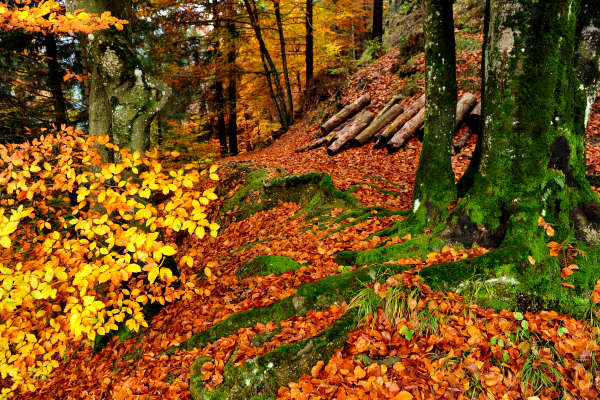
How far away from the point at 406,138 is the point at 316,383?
810cm

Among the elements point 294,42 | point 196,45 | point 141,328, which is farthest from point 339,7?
point 141,328

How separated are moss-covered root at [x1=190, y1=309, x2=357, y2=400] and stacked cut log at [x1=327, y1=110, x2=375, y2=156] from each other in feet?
26.7

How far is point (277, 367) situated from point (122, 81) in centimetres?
483

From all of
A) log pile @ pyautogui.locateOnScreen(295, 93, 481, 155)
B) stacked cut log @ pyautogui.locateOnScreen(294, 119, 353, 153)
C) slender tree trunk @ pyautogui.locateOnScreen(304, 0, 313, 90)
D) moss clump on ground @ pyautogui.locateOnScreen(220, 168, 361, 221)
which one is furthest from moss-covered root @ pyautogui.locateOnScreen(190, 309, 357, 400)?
slender tree trunk @ pyautogui.locateOnScreen(304, 0, 313, 90)

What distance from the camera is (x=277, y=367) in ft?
9.37

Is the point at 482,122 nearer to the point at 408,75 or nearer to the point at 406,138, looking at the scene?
the point at 406,138

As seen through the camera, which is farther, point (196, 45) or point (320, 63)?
point (320, 63)

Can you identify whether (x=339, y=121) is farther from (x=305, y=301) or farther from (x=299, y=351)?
(x=299, y=351)

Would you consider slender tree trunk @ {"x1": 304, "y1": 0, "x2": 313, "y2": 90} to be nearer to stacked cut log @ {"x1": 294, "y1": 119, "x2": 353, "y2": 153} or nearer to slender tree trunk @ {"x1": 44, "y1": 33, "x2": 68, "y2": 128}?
stacked cut log @ {"x1": 294, "y1": 119, "x2": 353, "y2": 153}

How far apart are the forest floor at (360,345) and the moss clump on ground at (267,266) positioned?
0.39ft

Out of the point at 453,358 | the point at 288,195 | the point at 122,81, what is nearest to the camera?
the point at 453,358

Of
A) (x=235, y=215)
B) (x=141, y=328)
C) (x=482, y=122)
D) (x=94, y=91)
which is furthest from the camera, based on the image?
(x=235, y=215)

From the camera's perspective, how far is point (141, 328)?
5070 millimetres

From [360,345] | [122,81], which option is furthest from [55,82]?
[360,345]
